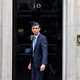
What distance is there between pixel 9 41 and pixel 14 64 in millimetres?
667

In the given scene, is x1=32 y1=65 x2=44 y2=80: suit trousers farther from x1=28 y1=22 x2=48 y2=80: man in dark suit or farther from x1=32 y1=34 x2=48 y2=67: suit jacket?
x1=32 y1=34 x2=48 y2=67: suit jacket

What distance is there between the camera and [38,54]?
10398 mm

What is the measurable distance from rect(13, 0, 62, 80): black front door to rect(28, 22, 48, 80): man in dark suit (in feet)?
0.40

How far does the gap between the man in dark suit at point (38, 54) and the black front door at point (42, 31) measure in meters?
0.12

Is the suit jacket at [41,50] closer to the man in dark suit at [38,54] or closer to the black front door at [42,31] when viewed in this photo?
the man in dark suit at [38,54]

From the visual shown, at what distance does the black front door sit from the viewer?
1048 centimetres

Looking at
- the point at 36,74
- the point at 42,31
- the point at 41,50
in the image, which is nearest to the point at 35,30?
the point at 42,31

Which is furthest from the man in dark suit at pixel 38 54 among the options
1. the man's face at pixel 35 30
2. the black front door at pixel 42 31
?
the black front door at pixel 42 31

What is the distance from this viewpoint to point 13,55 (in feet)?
34.5

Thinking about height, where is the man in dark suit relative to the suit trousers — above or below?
above

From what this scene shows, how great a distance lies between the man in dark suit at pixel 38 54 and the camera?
1037 cm

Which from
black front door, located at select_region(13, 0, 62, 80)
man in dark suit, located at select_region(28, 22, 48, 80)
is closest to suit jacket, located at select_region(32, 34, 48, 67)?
man in dark suit, located at select_region(28, 22, 48, 80)

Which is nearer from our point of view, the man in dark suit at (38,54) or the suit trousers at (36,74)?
the man in dark suit at (38,54)

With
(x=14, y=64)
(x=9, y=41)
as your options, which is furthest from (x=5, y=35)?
(x=14, y=64)
